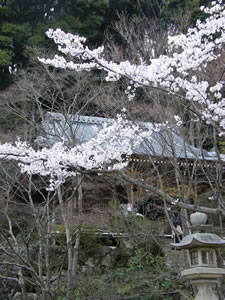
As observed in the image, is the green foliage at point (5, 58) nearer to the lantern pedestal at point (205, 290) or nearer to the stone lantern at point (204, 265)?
the stone lantern at point (204, 265)

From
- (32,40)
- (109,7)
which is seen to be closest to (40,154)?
(32,40)

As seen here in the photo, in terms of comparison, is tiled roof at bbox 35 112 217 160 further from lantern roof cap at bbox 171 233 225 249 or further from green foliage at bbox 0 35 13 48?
green foliage at bbox 0 35 13 48

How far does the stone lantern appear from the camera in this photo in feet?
18.0

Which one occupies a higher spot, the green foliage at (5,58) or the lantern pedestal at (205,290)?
the green foliage at (5,58)

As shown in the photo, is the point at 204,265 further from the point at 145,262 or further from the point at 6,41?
the point at 6,41

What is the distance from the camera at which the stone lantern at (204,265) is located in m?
5.50

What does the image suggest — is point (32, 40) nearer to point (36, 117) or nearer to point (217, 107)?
point (36, 117)

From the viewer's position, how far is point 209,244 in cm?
559

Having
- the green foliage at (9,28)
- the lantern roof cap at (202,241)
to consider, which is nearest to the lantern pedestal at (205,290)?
the lantern roof cap at (202,241)

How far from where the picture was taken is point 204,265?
18.5ft

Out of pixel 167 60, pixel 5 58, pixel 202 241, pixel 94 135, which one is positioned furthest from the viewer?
pixel 5 58

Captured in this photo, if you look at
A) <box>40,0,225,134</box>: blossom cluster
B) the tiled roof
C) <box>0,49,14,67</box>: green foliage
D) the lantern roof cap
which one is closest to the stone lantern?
the lantern roof cap

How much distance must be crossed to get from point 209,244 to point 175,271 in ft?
13.6

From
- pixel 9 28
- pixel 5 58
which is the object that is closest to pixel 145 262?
pixel 5 58
